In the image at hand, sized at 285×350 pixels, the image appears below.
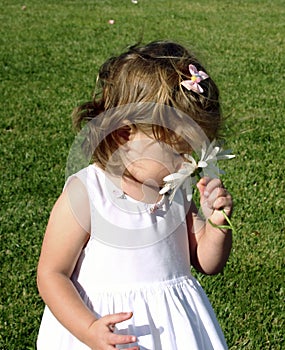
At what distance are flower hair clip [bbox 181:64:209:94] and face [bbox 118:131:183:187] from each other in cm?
16

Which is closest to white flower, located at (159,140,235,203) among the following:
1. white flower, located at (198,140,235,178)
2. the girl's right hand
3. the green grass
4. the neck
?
white flower, located at (198,140,235,178)

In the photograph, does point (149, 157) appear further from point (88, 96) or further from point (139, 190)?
point (88, 96)

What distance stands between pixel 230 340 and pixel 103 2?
919 cm

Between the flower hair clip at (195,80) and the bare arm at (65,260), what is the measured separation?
0.41 metres

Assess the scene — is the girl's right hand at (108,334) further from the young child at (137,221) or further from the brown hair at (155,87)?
the brown hair at (155,87)

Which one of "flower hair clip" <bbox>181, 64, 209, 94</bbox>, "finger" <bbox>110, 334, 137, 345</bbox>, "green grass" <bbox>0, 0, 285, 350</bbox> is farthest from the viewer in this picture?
"green grass" <bbox>0, 0, 285, 350</bbox>

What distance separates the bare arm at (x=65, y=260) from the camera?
185cm

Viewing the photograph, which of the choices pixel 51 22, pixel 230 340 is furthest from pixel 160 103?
pixel 51 22

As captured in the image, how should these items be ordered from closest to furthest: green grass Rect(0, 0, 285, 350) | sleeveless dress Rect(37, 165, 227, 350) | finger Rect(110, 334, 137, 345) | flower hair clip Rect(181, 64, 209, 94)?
finger Rect(110, 334, 137, 345) → flower hair clip Rect(181, 64, 209, 94) → sleeveless dress Rect(37, 165, 227, 350) → green grass Rect(0, 0, 285, 350)

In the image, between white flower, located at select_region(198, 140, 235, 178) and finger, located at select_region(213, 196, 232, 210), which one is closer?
white flower, located at select_region(198, 140, 235, 178)

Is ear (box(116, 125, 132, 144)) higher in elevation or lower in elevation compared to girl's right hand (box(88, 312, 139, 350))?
higher

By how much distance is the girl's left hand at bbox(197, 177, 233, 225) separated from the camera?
6.06 ft

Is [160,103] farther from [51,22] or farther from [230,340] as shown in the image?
[51,22]

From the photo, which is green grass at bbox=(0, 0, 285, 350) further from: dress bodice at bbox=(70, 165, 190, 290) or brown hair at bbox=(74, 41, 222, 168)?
dress bodice at bbox=(70, 165, 190, 290)
